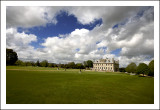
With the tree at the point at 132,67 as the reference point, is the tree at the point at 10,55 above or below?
above

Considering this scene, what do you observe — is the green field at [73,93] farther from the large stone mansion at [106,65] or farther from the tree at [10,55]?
the tree at [10,55]

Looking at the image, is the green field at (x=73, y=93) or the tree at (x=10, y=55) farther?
the tree at (x=10, y=55)

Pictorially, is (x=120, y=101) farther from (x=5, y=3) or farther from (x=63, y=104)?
(x=5, y=3)

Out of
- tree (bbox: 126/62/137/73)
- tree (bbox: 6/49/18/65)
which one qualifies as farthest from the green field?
tree (bbox: 6/49/18/65)

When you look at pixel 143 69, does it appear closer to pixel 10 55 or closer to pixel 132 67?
pixel 132 67

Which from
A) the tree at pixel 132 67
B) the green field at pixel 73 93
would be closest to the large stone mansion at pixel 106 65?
the tree at pixel 132 67

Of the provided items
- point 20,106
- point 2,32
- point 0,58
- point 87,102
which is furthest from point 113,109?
point 2,32

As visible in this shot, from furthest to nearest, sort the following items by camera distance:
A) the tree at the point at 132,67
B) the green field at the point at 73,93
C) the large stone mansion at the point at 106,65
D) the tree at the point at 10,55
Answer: the large stone mansion at the point at 106,65 → the tree at the point at 10,55 → the tree at the point at 132,67 → the green field at the point at 73,93

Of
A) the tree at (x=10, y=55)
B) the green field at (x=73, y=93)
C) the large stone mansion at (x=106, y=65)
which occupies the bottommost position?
the large stone mansion at (x=106, y=65)

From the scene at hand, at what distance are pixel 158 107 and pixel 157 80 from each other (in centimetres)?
310

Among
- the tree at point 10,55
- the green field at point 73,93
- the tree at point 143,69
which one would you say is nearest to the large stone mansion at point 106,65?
the tree at point 143,69

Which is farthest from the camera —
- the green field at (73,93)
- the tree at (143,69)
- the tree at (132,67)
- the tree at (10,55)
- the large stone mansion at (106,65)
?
the large stone mansion at (106,65)

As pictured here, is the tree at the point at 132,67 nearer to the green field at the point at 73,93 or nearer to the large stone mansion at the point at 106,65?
the large stone mansion at the point at 106,65

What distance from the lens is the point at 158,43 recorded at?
33.5ft
